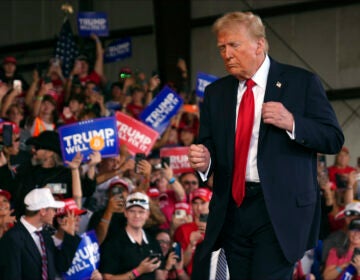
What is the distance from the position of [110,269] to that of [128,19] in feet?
39.1

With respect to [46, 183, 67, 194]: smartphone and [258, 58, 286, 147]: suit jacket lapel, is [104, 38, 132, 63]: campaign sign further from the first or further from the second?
[258, 58, 286, 147]: suit jacket lapel

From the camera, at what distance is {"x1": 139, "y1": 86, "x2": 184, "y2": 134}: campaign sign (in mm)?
10641

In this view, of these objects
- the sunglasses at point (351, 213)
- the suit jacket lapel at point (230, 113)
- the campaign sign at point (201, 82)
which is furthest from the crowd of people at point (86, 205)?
the suit jacket lapel at point (230, 113)

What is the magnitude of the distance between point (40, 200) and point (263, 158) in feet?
12.6

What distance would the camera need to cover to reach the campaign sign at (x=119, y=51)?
14.5 metres

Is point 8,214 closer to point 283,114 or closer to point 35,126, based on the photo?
point 35,126

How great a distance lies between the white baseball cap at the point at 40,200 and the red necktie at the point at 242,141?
3665 mm

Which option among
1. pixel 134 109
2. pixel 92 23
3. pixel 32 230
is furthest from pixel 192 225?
pixel 92 23

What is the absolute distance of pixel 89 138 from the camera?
8.53 metres

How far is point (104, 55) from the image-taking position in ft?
48.1

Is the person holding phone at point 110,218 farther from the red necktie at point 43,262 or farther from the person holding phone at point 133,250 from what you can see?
the red necktie at point 43,262

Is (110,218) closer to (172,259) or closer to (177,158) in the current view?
(172,259)

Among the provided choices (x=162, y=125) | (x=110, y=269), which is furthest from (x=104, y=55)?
(x=110, y=269)

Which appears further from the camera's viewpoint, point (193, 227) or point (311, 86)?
point (193, 227)
